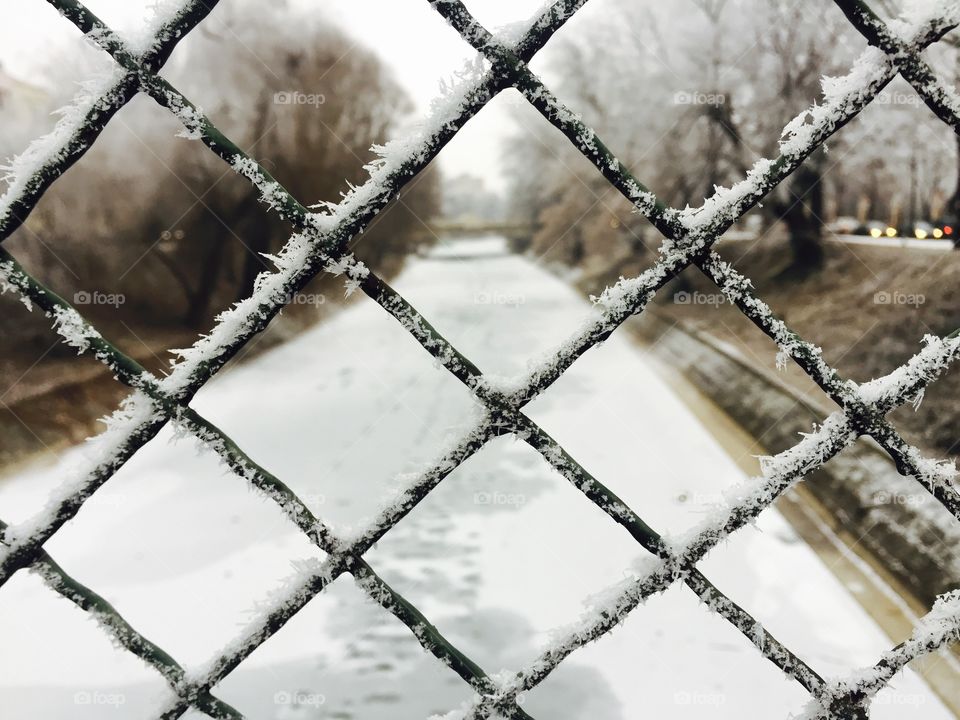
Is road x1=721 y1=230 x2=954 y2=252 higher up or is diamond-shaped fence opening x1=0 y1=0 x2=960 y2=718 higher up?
road x1=721 y1=230 x2=954 y2=252

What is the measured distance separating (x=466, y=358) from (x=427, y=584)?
3.64 meters

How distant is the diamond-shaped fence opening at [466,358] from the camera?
796mm

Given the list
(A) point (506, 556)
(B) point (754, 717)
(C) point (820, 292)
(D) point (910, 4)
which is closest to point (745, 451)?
(C) point (820, 292)

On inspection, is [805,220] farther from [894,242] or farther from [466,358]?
[466,358]

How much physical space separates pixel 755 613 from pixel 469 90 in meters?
4.00

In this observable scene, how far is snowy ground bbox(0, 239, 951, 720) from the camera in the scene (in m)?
3.21

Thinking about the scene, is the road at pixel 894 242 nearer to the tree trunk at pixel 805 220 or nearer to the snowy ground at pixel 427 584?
the tree trunk at pixel 805 220

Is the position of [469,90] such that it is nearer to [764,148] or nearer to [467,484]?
[467,484]

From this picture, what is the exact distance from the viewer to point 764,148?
8.66m

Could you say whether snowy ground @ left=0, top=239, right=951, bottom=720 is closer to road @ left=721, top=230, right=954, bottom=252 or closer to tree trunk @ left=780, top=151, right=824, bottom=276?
road @ left=721, top=230, right=954, bottom=252

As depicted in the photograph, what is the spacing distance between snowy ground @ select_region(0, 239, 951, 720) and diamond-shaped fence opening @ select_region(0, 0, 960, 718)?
0.70ft

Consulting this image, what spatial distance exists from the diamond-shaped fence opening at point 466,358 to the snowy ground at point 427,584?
21 cm

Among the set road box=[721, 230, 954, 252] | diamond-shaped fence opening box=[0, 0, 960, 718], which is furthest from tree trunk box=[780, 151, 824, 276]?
diamond-shaped fence opening box=[0, 0, 960, 718]

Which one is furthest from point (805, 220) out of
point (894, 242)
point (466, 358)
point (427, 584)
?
point (466, 358)
